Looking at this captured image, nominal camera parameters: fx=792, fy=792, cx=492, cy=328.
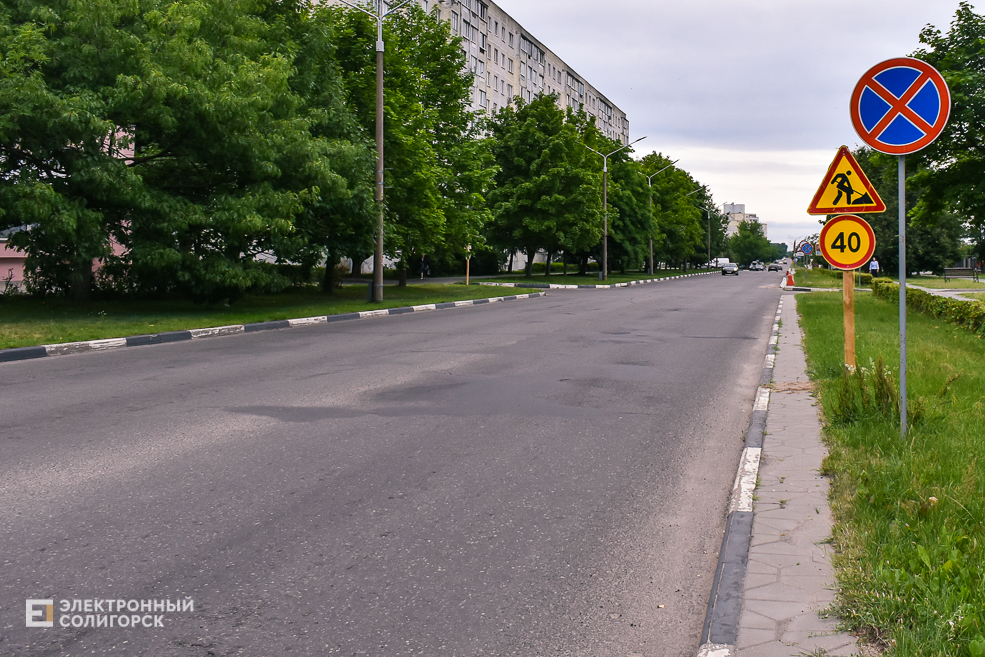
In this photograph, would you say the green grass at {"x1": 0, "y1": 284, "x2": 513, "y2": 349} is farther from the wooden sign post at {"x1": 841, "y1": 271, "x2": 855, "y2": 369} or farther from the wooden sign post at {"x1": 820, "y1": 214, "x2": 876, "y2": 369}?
the wooden sign post at {"x1": 841, "y1": 271, "x2": 855, "y2": 369}

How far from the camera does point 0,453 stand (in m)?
5.83

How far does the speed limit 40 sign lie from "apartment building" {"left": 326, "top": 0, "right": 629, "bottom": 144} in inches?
2171

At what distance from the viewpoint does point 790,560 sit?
146 inches

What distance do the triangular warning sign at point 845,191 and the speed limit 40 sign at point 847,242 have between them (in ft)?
0.63

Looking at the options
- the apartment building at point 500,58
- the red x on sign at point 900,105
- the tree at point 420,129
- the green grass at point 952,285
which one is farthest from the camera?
the apartment building at point 500,58

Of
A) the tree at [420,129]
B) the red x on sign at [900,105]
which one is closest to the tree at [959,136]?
the red x on sign at [900,105]

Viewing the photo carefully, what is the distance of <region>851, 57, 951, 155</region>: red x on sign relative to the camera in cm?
568

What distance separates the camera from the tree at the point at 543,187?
4603 centimetres

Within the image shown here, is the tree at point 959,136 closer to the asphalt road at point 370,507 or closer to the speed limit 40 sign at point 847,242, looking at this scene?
the asphalt road at point 370,507

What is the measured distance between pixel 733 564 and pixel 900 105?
391cm

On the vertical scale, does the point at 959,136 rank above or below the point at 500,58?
below

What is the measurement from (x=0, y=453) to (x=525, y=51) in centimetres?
8407

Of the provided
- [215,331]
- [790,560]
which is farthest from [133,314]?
[790,560]

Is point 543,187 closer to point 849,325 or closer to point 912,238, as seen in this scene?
point 849,325
